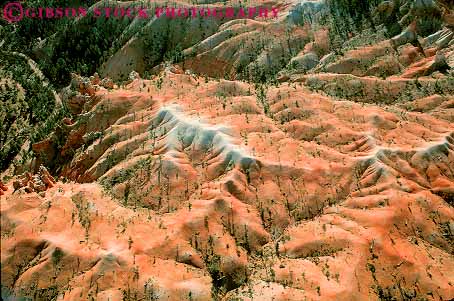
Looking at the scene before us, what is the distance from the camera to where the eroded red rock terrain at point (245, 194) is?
1900 inches

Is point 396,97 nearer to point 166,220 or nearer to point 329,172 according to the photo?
point 329,172

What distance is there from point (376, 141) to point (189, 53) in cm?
5717

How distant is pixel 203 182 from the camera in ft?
198

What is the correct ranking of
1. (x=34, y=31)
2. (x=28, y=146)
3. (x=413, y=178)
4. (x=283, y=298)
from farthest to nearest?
(x=34, y=31) < (x=28, y=146) < (x=413, y=178) < (x=283, y=298)

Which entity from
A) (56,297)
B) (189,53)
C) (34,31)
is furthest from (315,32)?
(34,31)

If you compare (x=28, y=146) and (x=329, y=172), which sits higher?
(x=329, y=172)

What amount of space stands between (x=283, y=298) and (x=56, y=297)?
20.7 meters

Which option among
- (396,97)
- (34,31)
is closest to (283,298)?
(396,97)

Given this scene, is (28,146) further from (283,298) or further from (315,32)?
(283,298)

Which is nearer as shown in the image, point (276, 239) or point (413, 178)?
point (276, 239)

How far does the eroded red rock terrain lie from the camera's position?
48.2 meters

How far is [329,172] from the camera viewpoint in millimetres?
60531

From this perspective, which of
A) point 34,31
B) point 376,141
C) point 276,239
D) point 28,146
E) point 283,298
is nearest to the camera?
point 283,298

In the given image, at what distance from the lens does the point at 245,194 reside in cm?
5803
